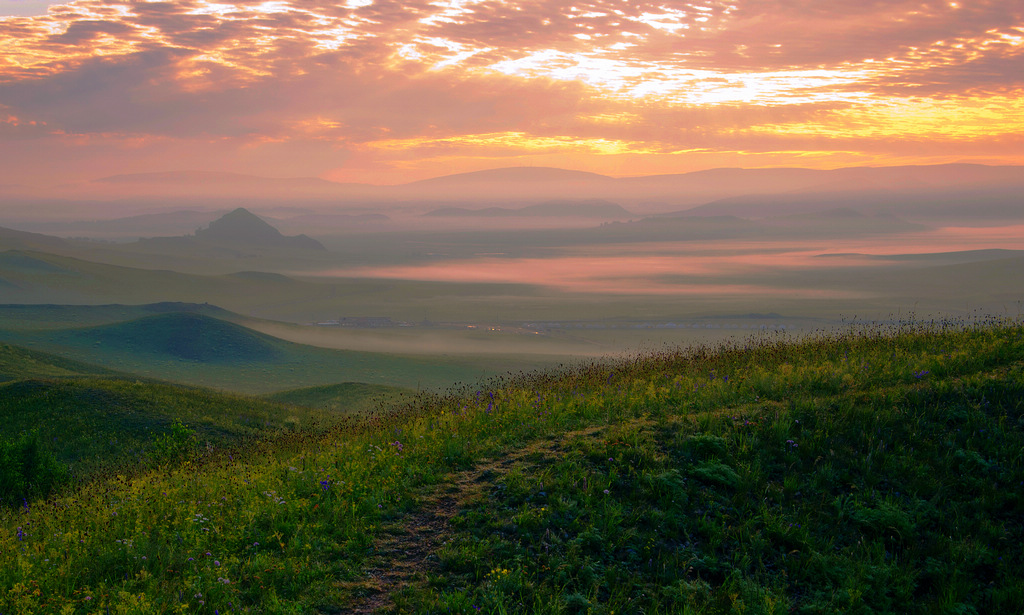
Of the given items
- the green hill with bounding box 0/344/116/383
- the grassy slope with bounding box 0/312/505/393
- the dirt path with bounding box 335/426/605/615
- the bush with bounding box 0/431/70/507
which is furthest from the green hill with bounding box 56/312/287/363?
the dirt path with bounding box 335/426/605/615

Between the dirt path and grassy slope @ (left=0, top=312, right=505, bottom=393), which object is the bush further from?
grassy slope @ (left=0, top=312, right=505, bottom=393)

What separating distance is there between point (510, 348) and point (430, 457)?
155m

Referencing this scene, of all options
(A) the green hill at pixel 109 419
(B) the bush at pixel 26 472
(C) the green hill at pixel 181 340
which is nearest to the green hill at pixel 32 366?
(A) the green hill at pixel 109 419

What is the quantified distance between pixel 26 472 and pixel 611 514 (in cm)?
1386

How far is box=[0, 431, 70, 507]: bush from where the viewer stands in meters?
14.0

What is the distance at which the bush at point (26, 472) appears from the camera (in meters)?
14.0

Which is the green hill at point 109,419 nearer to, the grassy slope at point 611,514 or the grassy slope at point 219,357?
the grassy slope at point 611,514

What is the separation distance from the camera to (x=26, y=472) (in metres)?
A: 14.6

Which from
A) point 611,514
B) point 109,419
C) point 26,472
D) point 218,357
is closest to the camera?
point 611,514

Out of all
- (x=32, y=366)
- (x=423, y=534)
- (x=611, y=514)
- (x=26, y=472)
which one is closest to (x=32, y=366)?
(x=32, y=366)

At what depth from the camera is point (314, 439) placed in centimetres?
1354

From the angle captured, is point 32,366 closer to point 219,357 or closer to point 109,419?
point 109,419

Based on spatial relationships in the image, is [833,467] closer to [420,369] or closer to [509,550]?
[509,550]

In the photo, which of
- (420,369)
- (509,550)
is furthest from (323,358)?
(509,550)
